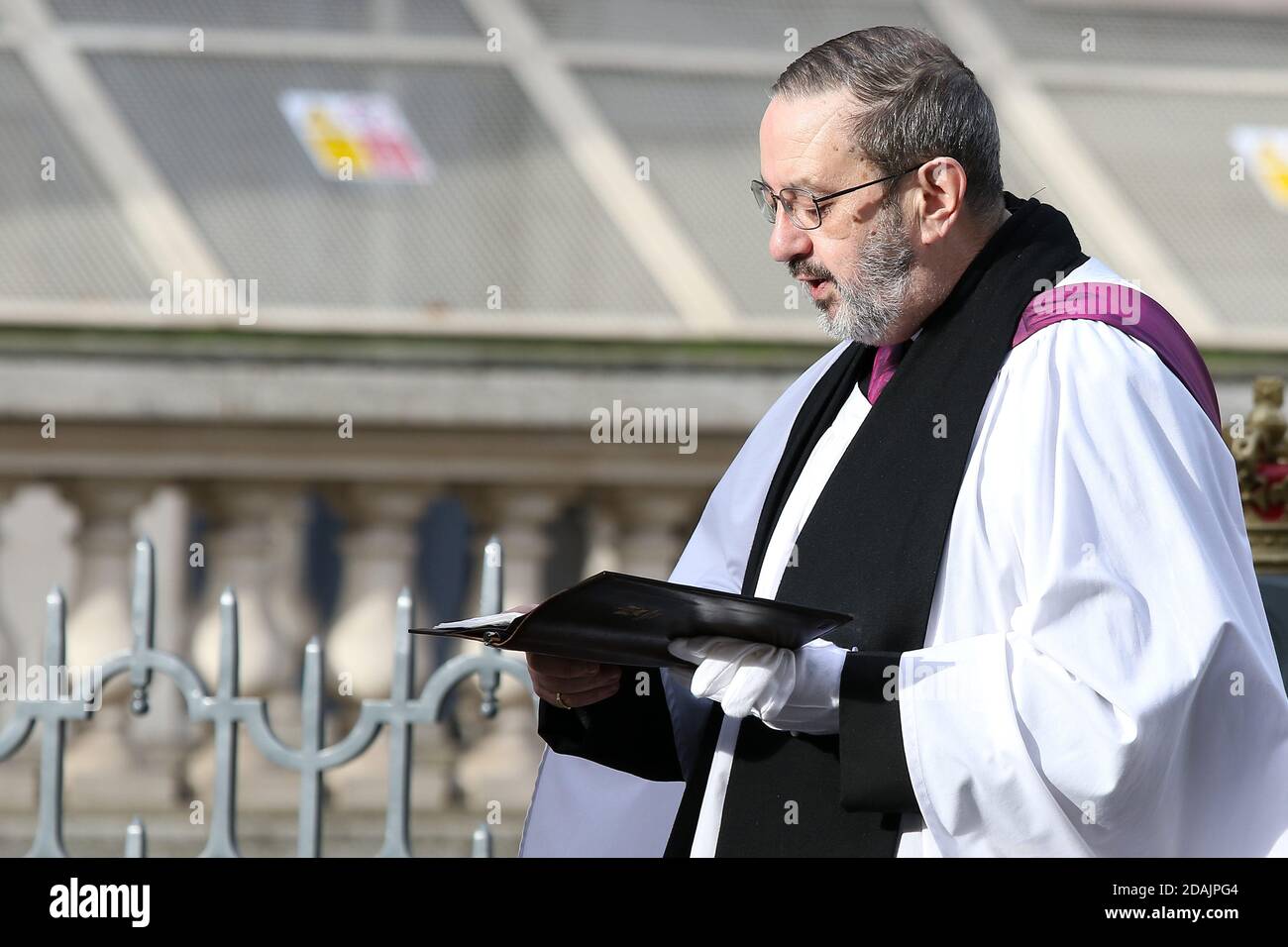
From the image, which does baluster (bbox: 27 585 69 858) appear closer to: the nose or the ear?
the nose

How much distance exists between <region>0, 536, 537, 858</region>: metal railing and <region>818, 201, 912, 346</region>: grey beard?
1.28 m

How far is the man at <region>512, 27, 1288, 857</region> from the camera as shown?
6.51 feet

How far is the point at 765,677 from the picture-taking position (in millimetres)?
2072

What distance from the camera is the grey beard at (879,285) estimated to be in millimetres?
2320

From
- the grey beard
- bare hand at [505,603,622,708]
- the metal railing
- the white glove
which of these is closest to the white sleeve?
the white glove

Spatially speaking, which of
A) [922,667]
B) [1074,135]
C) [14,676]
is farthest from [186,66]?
[922,667]

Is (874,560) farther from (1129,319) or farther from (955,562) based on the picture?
(1129,319)

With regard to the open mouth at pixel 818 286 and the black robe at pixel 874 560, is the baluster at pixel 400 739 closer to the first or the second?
the black robe at pixel 874 560

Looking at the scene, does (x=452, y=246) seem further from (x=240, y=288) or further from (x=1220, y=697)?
(x=1220, y=697)

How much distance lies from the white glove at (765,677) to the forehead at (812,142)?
0.65m

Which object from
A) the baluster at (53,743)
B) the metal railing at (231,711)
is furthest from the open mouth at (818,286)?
the baluster at (53,743)

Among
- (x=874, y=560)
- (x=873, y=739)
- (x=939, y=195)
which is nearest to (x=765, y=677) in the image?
(x=873, y=739)

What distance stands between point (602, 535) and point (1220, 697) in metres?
2.40

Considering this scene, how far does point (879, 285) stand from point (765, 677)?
606mm
